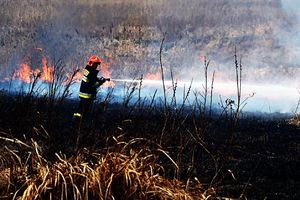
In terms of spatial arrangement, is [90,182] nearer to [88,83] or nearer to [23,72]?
[88,83]

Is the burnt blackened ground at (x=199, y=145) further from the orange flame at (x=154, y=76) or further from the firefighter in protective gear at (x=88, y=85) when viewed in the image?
the orange flame at (x=154, y=76)

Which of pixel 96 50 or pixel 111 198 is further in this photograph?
pixel 96 50

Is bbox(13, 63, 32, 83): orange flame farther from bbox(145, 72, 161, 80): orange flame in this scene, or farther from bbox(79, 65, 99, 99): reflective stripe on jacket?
bbox(79, 65, 99, 99): reflective stripe on jacket

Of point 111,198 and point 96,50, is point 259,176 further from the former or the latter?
point 96,50

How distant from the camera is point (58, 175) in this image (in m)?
4.73

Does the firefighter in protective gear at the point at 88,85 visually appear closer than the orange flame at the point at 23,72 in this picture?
Yes

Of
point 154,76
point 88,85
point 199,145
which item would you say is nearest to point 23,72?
point 154,76

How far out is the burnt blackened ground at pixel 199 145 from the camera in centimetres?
610

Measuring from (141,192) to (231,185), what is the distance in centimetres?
359

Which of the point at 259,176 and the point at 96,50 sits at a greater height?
the point at 96,50

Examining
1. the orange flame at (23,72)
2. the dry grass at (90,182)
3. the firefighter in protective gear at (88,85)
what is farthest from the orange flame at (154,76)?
the dry grass at (90,182)

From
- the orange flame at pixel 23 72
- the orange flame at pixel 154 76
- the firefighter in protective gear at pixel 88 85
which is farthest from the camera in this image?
the orange flame at pixel 154 76

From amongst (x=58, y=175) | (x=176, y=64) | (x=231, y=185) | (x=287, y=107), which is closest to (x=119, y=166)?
(x=58, y=175)

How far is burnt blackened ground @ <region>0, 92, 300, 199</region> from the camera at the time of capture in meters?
6.10
